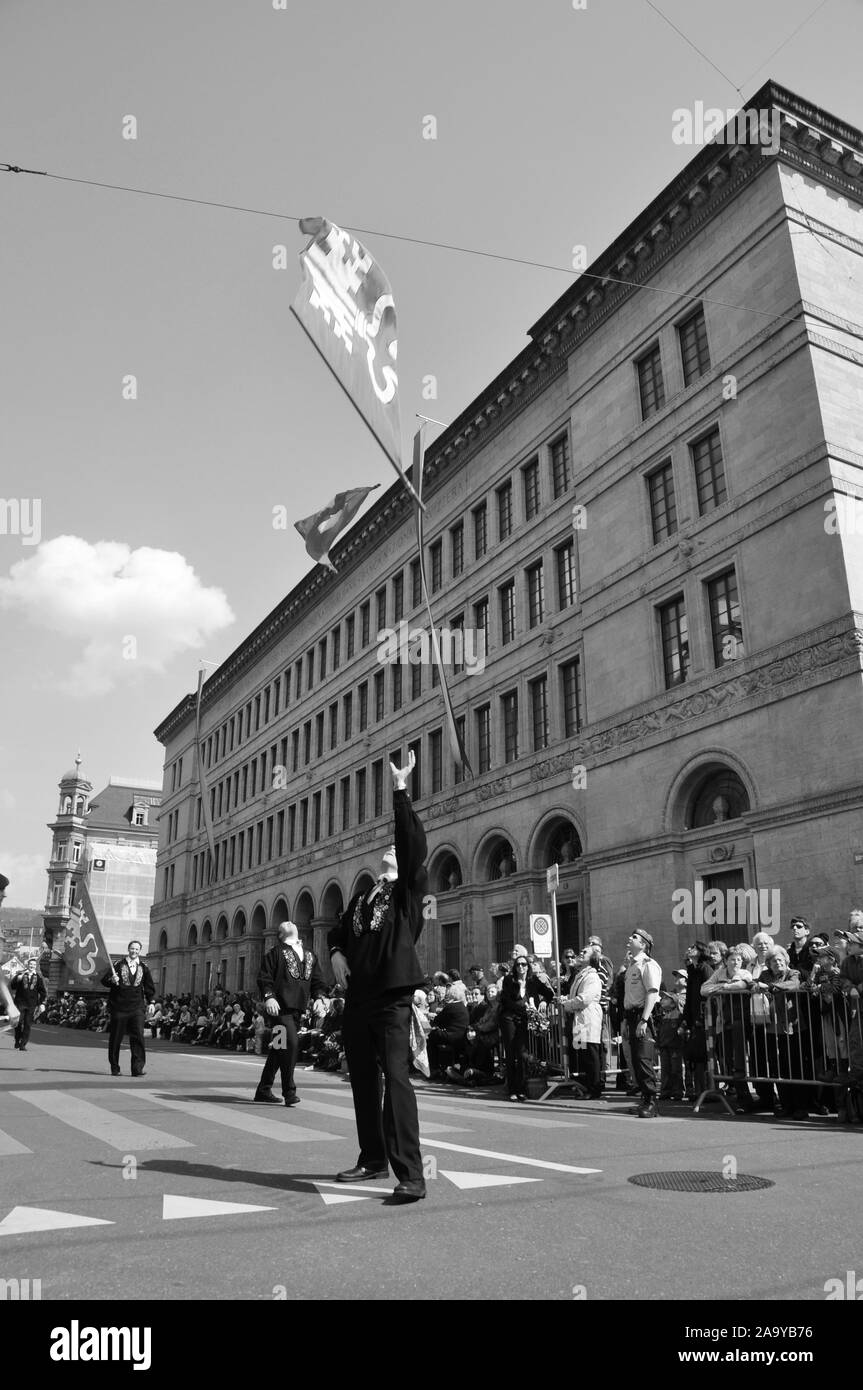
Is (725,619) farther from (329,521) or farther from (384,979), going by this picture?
(384,979)

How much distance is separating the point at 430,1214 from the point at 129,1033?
37.0 ft

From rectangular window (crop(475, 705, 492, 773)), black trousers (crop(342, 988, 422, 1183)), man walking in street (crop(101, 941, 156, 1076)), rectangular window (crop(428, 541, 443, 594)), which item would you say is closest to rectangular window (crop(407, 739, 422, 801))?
rectangular window (crop(475, 705, 492, 773))

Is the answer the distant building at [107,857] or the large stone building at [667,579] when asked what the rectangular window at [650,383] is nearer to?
the large stone building at [667,579]

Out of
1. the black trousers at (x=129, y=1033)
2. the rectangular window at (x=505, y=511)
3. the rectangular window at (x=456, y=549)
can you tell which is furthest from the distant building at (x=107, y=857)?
the black trousers at (x=129, y=1033)

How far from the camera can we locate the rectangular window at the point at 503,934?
28906mm

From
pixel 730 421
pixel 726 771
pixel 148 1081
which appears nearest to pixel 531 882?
pixel 726 771

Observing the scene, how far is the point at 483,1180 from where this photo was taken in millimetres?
6105

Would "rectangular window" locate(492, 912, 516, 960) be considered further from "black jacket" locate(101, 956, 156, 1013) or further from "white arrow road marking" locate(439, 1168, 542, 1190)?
"white arrow road marking" locate(439, 1168, 542, 1190)

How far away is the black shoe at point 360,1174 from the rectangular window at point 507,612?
25.1m

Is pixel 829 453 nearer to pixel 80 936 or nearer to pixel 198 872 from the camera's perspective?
pixel 80 936

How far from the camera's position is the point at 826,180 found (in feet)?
75.2

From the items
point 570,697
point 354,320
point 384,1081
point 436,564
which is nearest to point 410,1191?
point 384,1081

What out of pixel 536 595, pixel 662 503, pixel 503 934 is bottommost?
pixel 503 934

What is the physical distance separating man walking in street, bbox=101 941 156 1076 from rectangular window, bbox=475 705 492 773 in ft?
56.2
